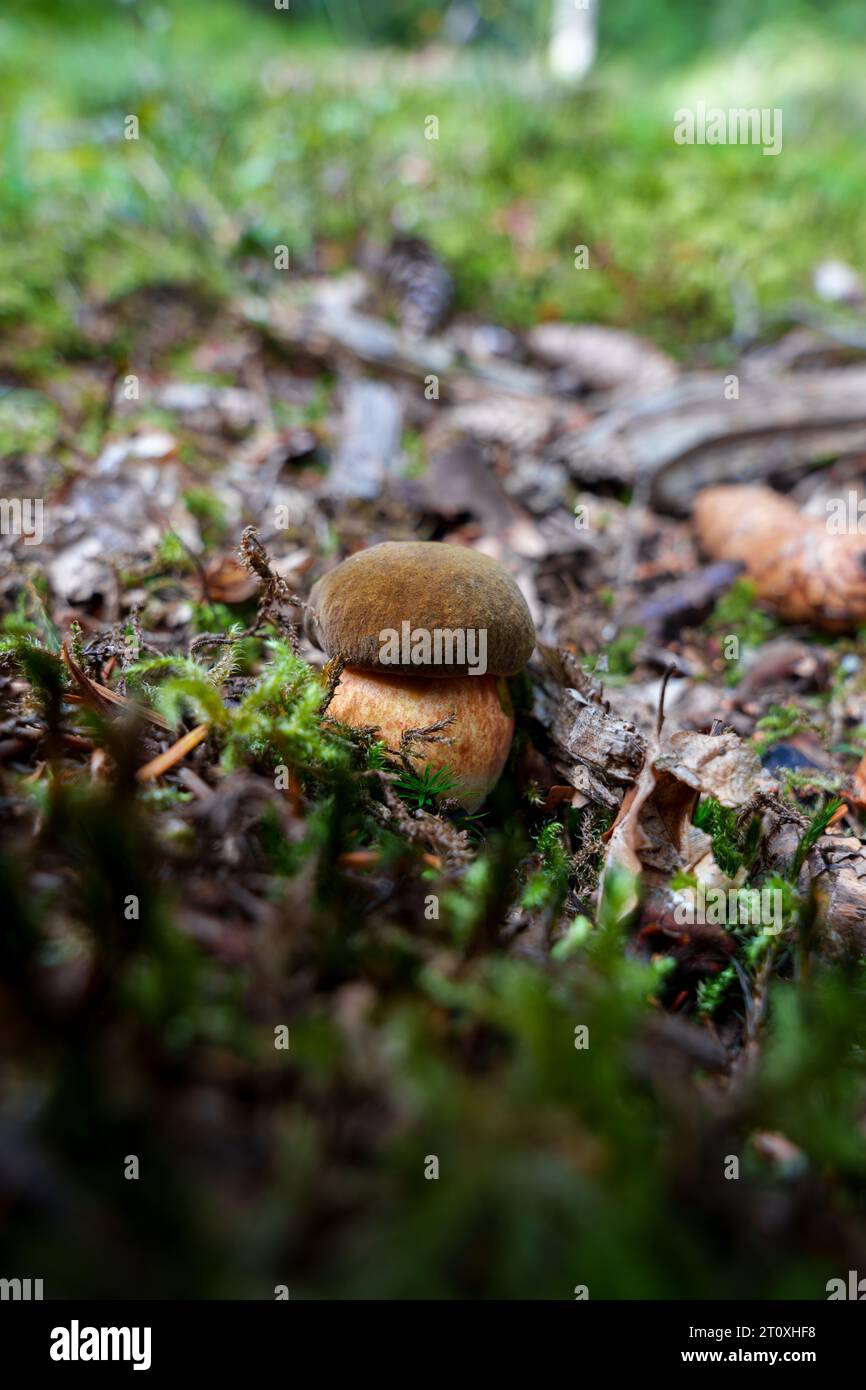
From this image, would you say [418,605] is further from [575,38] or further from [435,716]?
[575,38]

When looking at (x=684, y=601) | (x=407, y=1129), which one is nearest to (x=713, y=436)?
(x=684, y=601)

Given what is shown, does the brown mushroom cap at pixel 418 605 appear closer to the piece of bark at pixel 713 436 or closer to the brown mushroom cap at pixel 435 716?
the brown mushroom cap at pixel 435 716

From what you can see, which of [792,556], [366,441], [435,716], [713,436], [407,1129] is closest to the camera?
[407,1129]

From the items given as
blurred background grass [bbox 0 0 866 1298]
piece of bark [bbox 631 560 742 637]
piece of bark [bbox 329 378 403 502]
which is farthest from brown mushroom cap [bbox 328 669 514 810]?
piece of bark [bbox 329 378 403 502]

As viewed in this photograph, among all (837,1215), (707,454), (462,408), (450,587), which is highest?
(462,408)

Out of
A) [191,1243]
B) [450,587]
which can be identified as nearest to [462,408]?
[450,587]

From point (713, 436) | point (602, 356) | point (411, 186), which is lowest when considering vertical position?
point (713, 436)

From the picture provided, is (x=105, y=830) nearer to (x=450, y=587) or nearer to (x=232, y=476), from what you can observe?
(x=450, y=587)
